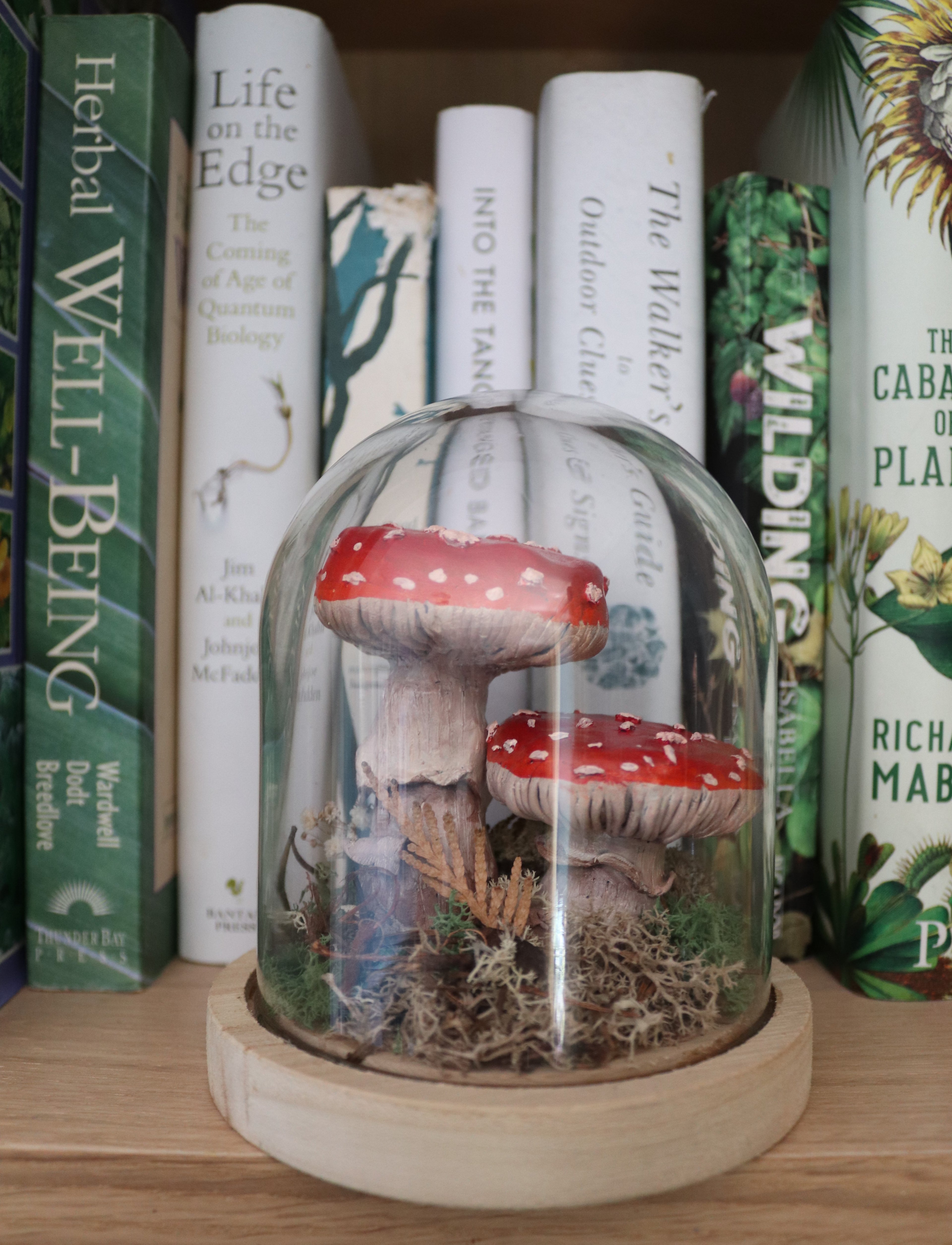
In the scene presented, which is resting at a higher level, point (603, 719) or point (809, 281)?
point (809, 281)

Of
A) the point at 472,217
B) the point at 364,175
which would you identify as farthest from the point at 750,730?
the point at 364,175

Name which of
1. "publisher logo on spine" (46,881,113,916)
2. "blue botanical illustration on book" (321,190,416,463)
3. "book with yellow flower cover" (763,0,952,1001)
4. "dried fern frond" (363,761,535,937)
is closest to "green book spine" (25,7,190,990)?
"publisher logo on spine" (46,881,113,916)

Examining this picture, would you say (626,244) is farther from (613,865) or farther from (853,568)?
(613,865)

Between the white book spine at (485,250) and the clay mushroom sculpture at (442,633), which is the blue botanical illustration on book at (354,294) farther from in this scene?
the clay mushroom sculpture at (442,633)

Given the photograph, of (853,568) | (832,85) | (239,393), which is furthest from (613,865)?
(832,85)

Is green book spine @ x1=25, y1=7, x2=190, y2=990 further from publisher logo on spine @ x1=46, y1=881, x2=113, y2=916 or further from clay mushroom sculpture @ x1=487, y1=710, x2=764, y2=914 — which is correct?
clay mushroom sculpture @ x1=487, y1=710, x2=764, y2=914

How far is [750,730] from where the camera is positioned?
1.85 ft

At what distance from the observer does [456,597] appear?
44cm

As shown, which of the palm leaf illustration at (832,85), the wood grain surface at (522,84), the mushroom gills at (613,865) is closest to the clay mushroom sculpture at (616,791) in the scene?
the mushroom gills at (613,865)

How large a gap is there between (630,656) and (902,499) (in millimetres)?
185

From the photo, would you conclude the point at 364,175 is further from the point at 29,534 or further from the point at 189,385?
the point at 29,534

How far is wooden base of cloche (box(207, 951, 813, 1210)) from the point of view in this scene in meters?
0.36

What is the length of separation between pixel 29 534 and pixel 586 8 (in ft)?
1.78

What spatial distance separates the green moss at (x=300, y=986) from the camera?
0.45m
